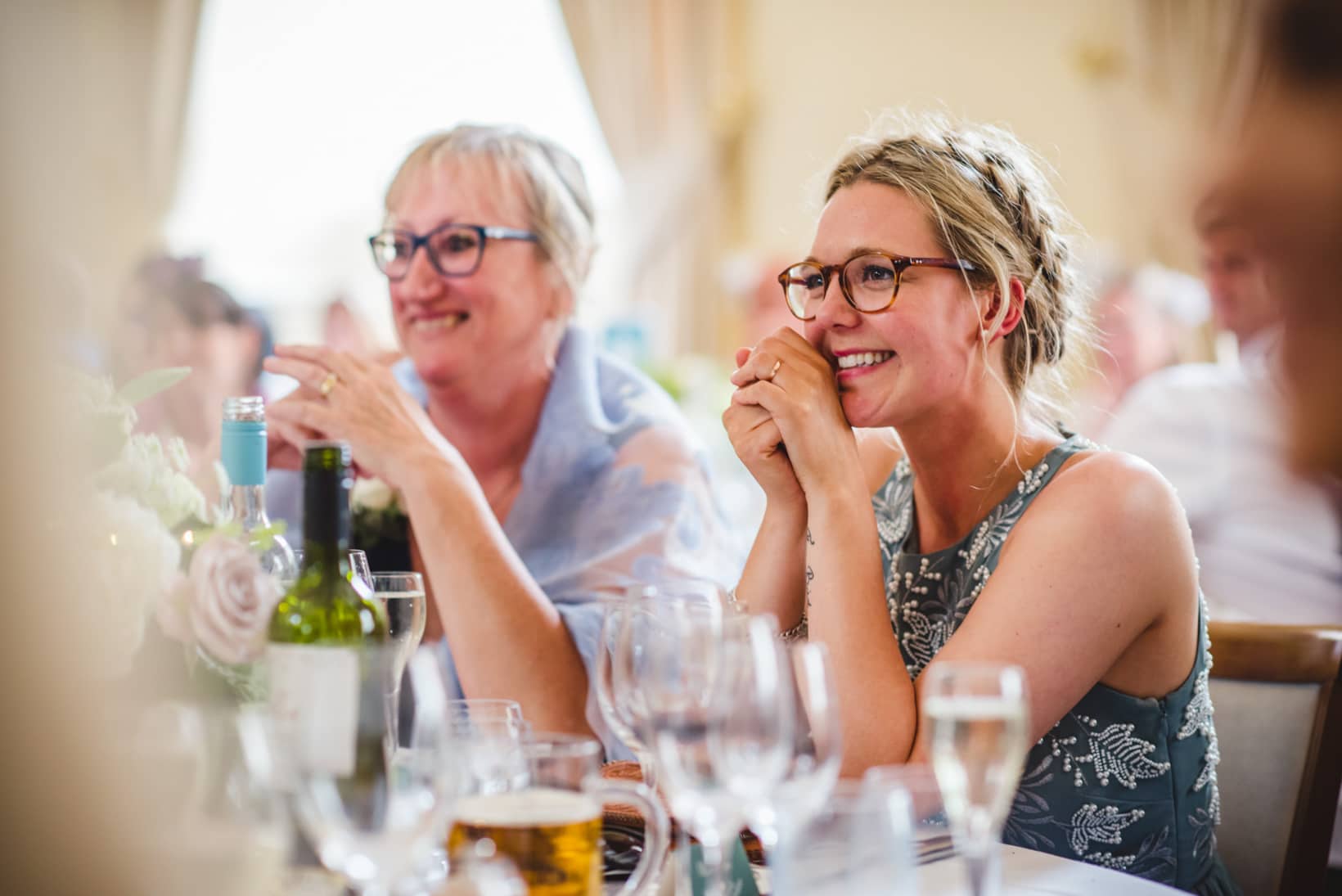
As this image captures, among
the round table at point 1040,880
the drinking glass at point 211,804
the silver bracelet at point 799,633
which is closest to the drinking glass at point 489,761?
the drinking glass at point 211,804

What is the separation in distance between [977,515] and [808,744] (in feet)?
2.74

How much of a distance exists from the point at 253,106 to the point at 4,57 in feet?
→ 16.6

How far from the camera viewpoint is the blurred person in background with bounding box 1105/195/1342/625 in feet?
9.30

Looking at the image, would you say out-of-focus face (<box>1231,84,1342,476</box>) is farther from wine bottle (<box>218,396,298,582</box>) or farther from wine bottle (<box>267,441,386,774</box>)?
wine bottle (<box>218,396,298,582</box>)

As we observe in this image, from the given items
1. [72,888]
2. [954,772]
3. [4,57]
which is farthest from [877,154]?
[72,888]

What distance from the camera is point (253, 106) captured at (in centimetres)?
535

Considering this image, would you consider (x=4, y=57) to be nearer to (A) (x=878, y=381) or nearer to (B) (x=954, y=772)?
(B) (x=954, y=772)

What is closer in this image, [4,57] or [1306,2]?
[1306,2]

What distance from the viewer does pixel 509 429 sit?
2.07m

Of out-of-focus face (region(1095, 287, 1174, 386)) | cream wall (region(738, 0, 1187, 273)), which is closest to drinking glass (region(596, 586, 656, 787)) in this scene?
out-of-focus face (region(1095, 287, 1174, 386))

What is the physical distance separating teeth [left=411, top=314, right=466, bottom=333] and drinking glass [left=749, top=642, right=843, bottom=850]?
1.26 m

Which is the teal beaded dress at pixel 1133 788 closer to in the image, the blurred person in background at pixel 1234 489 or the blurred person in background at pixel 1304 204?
the blurred person in background at pixel 1304 204

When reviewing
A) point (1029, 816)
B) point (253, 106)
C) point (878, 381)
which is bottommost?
point (1029, 816)

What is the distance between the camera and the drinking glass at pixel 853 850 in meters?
0.71
